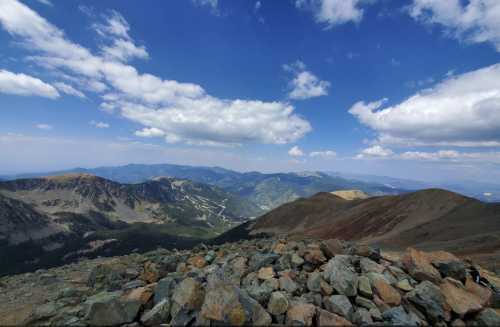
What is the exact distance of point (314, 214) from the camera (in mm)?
114125

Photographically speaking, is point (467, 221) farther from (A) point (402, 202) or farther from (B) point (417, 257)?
(B) point (417, 257)

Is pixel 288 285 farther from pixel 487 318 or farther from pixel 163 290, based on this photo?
pixel 487 318

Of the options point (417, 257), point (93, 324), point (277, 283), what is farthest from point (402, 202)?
point (93, 324)

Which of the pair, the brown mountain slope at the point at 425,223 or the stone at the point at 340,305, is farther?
the brown mountain slope at the point at 425,223

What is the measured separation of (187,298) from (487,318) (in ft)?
33.0

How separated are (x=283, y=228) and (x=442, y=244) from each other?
8051 centimetres

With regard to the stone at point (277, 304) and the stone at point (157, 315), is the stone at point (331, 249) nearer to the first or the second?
the stone at point (277, 304)

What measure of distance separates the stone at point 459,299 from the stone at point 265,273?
655 cm

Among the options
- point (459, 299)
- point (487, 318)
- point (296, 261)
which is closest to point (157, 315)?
point (296, 261)

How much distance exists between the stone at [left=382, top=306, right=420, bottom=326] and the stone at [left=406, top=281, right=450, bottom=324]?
0.84 metres

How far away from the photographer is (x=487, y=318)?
8.45 meters

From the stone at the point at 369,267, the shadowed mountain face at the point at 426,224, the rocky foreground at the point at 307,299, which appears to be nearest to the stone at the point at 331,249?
the rocky foreground at the point at 307,299

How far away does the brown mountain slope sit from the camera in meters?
36.4

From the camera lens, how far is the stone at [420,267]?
34.1ft
